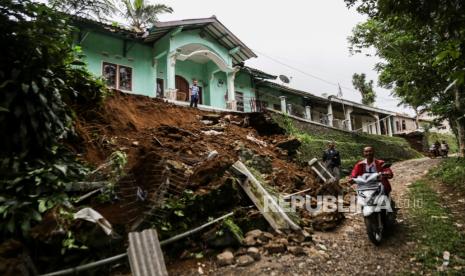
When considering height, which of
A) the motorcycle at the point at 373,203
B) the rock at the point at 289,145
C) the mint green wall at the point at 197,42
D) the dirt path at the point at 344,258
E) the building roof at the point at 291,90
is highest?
the mint green wall at the point at 197,42

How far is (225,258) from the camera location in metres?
5.23

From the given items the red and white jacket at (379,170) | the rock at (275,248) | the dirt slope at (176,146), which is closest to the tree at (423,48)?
the red and white jacket at (379,170)

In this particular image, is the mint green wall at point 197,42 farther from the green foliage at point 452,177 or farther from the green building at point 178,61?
the green foliage at point 452,177

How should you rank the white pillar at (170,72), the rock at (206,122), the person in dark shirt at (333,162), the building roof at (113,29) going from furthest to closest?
1. the white pillar at (170,72)
2. the building roof at (113,29)
3. the rock at (206,122)
4. the person in dark shirt at (333,162)

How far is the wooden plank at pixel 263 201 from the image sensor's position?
6164mm

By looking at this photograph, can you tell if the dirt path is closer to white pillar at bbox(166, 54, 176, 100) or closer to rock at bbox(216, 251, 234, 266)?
rock at bbox(216, 251, 234, 266)

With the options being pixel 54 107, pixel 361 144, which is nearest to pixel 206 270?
pixel 54 107

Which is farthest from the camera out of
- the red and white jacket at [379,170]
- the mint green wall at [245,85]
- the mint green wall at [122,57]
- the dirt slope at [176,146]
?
the mint green wall at [245,85]

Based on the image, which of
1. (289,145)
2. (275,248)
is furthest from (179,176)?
(289,145)

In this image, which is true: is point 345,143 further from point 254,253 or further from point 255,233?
point 254,253

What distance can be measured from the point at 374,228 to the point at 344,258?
2.56 ft

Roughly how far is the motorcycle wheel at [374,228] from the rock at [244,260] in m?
2.06

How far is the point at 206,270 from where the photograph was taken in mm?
5051

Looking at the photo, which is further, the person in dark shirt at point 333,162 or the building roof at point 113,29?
the building roof at point 113,29
